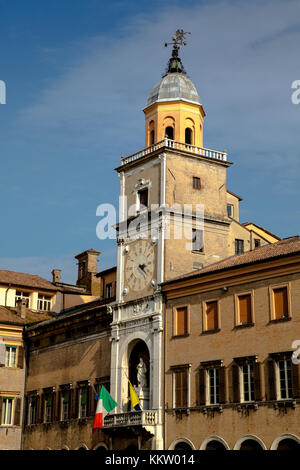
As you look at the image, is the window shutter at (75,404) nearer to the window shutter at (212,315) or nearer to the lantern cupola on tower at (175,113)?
the window shutter at (212,315)

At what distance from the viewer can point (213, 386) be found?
41969mm

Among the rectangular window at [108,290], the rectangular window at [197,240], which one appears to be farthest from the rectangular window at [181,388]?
the rectangular window at [108,290]

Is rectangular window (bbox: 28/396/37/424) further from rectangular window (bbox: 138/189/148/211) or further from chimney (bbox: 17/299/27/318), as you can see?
rectangular window (bbox: 138/189/148/211)

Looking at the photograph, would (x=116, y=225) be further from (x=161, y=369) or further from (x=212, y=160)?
(x=161, y=369)

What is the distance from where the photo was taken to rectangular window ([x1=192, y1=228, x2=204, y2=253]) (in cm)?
4906

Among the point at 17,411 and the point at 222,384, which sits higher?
the point at 17,411

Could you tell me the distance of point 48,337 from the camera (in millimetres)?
58188

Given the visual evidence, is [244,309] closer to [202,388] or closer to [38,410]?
[202,388]

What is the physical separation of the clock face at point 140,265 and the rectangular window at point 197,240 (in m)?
2.59

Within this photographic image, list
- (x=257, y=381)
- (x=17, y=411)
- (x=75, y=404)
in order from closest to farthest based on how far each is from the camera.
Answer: (x=257, y=381), (x=75, y=404), (x=17, y=411)

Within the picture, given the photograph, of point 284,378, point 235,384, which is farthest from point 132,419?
point 284,378

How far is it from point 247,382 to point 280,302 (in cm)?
434

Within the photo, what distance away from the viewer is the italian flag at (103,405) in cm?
4691

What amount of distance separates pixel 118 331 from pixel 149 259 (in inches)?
196
